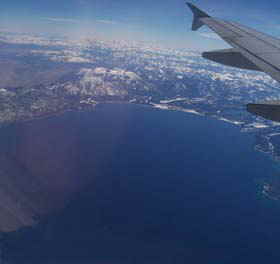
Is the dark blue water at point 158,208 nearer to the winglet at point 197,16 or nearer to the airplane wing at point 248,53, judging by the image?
the winglet at point 197,16

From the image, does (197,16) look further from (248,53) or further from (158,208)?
(158,208)

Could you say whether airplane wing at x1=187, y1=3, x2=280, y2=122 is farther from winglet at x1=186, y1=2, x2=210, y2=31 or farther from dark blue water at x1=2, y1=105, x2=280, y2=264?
dark blue water at x1=2, y1=105, x2=280, y2=264

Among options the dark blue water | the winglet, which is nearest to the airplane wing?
the winglet

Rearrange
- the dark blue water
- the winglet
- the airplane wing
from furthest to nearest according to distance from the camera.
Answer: the dark blue water → the winglet → the airplane wing

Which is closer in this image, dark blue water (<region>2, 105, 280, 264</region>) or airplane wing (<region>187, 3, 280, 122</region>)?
airplane wing (<region>187, 3, 280, 122</region>)

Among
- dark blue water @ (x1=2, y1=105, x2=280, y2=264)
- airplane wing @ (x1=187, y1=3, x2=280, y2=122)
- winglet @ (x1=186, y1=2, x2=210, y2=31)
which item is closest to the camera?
airplane wing @ (x1=187, y1=3, x2=280, y2=122)

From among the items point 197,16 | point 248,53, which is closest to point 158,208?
point 197,16
